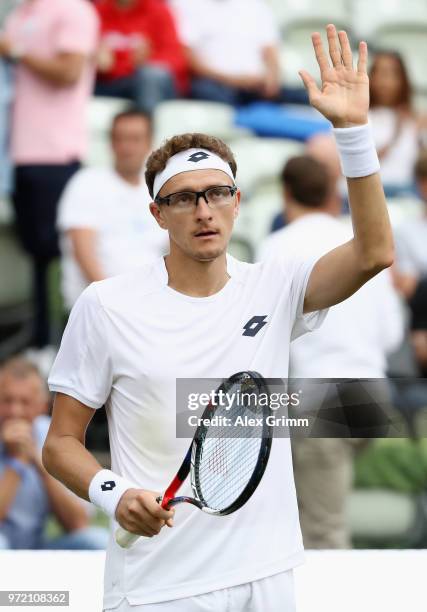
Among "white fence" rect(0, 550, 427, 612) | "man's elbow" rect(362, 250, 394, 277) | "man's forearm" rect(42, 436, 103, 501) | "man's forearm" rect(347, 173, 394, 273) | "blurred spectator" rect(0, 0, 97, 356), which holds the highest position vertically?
"blurred spectator" rect(0, 0, 97, 356)

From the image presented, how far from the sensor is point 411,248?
7.09 m

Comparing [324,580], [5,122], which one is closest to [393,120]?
[5,122]

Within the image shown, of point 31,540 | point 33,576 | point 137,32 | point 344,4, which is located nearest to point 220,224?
point 33,576

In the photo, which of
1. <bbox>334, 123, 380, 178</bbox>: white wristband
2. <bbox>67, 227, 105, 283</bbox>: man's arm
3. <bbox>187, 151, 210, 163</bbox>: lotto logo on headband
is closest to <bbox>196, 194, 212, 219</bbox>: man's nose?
<bbox>187, 151, 210, 163</bbox>: lotto logo on headband

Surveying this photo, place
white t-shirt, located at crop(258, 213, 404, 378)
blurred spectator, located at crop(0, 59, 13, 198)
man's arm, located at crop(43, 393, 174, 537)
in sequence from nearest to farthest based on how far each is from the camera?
man's arm, located at crop(43, 393, 174, 537), white t-shirt, located at crop(258, 213, 404, 378), blurred spectator, located at crop(0, 59, 13, 198)

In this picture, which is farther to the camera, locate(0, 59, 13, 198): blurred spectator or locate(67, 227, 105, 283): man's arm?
locate(0, 59, 13, 198): blurred spectator

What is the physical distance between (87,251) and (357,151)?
344 cm

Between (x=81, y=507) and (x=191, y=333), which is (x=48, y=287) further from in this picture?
(x=191, y=333)

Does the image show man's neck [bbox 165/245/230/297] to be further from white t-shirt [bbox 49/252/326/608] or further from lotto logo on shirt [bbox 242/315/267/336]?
lotto logo on shirt [bbox 242/315/267/336]

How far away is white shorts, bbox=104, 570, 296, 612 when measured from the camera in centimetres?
325

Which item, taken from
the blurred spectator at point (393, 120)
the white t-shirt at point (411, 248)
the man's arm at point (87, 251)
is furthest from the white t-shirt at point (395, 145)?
the man's arm at point (87, 251)

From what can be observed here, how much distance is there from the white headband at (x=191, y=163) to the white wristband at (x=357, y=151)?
0.37 metres

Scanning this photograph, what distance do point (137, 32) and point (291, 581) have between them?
17.4ft

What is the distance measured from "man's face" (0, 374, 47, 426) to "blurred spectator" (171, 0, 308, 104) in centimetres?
333
